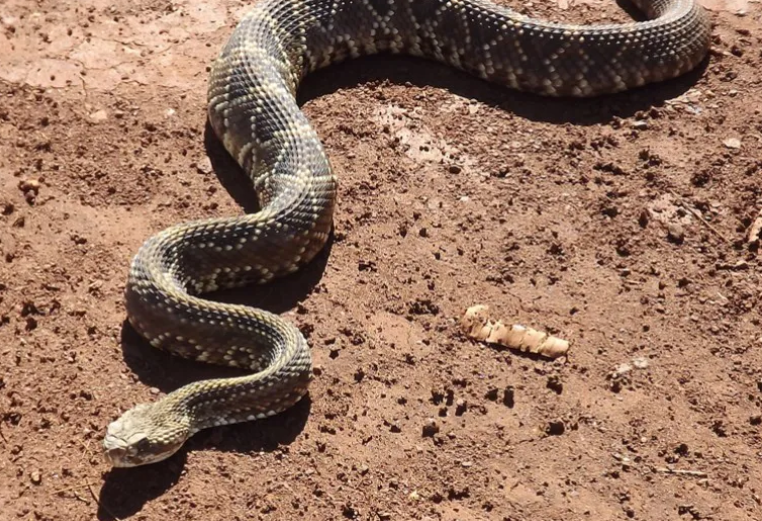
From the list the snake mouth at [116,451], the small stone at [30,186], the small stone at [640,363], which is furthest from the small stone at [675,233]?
the small stone at [30,186]

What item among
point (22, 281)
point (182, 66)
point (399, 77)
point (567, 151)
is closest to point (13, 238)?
point (22, 281)

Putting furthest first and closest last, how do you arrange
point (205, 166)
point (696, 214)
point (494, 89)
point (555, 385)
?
point (494, 89)
point (205, 166)
point (696, 214)
point (555, 385)

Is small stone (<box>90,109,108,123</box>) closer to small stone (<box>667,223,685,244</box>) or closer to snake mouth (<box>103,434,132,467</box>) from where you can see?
snake mouth (<box>103,434,132,467</box>)

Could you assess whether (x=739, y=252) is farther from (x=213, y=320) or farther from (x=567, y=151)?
(x=213, y=320)

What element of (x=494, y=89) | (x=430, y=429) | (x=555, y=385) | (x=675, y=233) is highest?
(x=494, y=89)

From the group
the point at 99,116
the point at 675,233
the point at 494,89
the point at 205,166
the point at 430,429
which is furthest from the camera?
the point at 494,89

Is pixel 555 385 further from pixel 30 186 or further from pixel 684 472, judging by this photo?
pixel 30 186

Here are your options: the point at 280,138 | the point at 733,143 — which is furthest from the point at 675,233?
the point at 280,138
